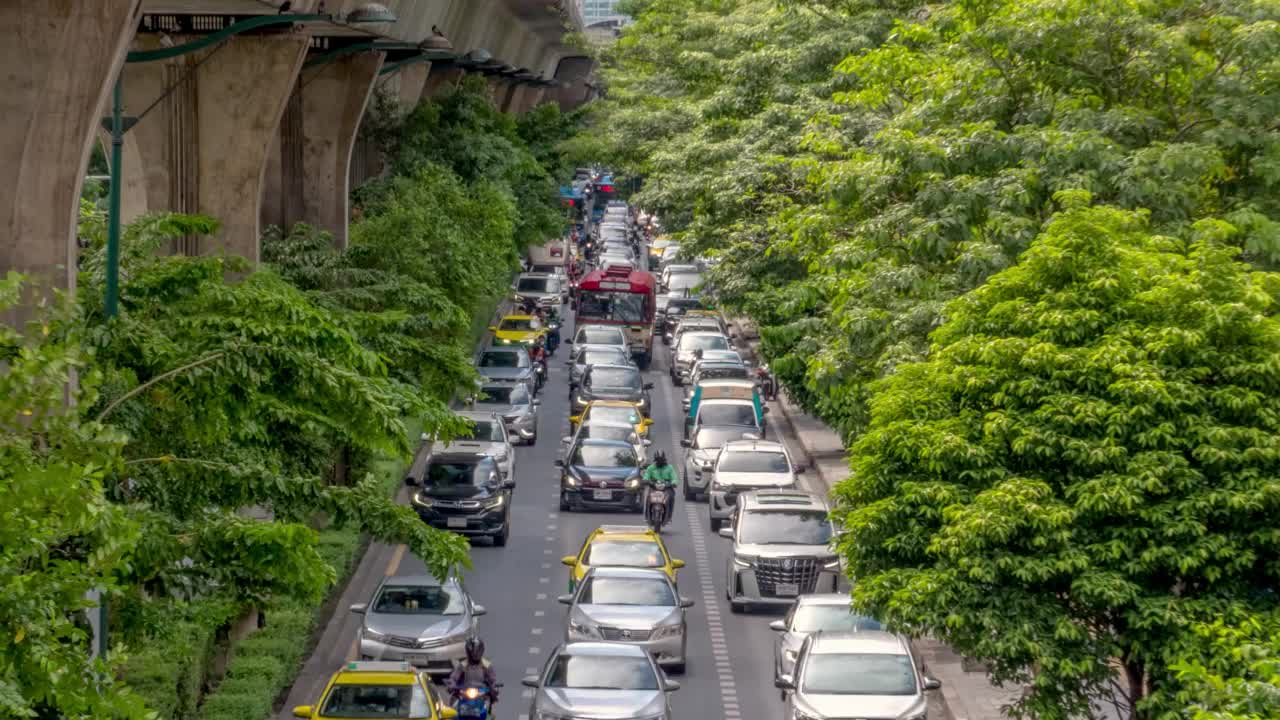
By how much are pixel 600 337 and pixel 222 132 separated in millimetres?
23012

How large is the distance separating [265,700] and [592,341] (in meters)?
31.2

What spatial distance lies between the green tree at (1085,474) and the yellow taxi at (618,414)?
22.2 metres

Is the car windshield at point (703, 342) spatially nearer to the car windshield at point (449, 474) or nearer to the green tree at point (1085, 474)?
the car windshield at point (449, 474)

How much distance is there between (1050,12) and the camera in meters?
18.4

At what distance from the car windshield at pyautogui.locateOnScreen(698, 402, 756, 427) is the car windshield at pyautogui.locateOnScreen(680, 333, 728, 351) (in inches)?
459

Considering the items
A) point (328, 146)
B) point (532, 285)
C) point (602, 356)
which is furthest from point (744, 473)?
point (532, 285)


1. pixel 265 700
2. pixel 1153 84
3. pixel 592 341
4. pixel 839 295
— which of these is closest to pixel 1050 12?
pixel 1153 84

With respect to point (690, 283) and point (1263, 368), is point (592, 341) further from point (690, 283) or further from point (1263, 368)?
point (1263, 368)

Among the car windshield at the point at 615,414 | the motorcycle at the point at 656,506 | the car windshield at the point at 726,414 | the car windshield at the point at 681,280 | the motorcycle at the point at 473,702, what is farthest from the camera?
the car windshield at the point at 681,280

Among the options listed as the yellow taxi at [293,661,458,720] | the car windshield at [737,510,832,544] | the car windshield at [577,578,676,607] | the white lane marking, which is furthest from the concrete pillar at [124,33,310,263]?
the yellow taxi at [293,661,458,720]

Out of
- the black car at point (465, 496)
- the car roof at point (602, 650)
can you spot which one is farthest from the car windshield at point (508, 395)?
the car roof at point (602, 650)

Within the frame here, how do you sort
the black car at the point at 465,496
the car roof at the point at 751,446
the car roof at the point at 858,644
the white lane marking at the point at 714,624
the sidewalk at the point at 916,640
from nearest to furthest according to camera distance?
the car roof at the point at 858,644 → the sidewalk at the point at 916,640 → the white lane marking at the point at 714,624 → the black car at the point at 465,496 → the car roof at the point at 751,446

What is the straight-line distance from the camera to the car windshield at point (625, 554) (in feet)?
84.3

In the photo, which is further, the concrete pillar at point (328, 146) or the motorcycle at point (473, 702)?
the concrete pillar at point (328, 146)
